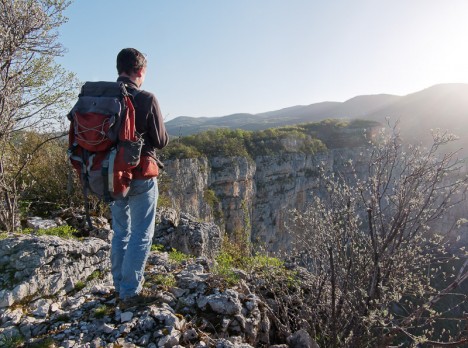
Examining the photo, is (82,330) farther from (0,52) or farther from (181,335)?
(0,52)

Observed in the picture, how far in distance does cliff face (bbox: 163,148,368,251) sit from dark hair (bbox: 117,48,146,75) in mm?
15175

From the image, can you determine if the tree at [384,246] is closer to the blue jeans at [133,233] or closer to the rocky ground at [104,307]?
the rocky ground at [104,307]

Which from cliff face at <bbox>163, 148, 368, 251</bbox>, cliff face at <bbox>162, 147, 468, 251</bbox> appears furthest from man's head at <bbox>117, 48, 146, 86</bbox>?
cliff face at <bbox>163, 148, 368, 251</bbox>

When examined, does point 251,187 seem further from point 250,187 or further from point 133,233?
point 133,233

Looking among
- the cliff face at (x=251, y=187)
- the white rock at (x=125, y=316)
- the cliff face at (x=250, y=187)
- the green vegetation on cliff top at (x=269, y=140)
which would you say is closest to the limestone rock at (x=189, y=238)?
the white rock at (x=125, y=316)

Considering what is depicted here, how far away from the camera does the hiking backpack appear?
8.43ft

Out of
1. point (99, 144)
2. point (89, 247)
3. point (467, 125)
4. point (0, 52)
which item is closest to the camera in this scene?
point (99, 144)

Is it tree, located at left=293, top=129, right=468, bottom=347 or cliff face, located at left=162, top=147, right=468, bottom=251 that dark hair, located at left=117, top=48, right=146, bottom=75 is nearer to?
tree, located at left=293, top=129, right=468, bottom=347

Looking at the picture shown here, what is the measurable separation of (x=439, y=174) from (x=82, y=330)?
314 centimetres

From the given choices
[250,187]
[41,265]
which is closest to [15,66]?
[41,265]

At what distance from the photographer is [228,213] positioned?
76.8ft

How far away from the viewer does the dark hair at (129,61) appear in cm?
281

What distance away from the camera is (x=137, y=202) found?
2.91m

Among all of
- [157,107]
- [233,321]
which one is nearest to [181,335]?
[233,321]
